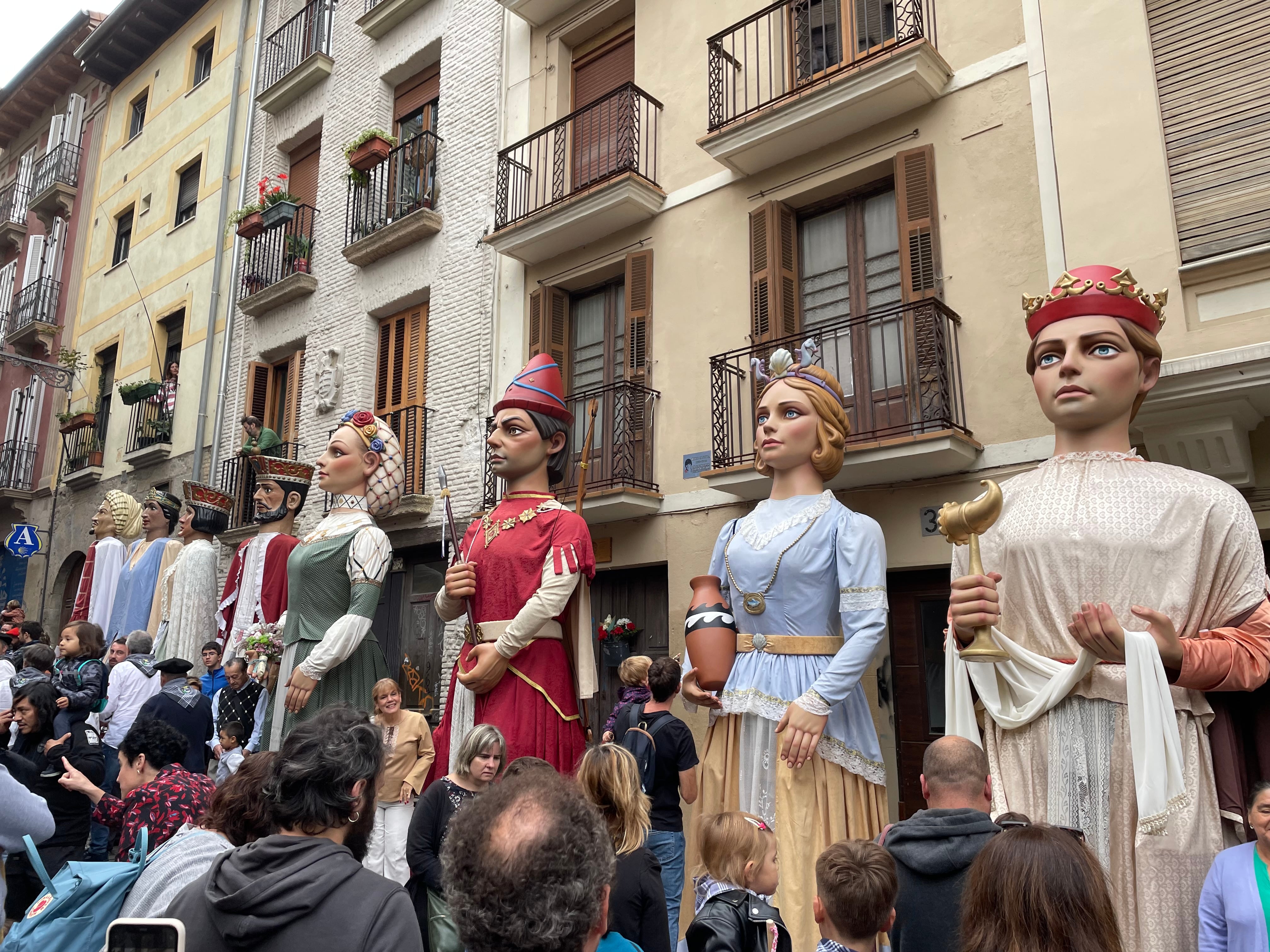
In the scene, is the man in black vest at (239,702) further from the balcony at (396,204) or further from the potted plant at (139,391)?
the potted plant at (139,391)

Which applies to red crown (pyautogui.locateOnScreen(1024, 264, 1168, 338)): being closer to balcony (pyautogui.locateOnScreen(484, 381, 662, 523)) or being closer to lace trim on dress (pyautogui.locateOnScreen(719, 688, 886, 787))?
lace trim on dress (pyautogui.locateOnScreen(719, 688, 886, 787))

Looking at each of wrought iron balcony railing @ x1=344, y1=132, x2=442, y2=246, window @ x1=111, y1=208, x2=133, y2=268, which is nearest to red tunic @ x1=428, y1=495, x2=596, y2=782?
wrought iron balcony railing @ x1=344, y1=132, x2=442, y2=246

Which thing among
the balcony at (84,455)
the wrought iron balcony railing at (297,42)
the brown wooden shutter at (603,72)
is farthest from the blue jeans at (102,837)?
the balcony at (84,455)

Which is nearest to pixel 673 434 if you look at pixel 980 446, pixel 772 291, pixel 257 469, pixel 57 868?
pixel 772 291

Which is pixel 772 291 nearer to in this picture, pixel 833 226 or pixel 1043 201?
pixel 833 226

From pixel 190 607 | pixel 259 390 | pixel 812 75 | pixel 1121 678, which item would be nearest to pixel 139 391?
pixel 259 390

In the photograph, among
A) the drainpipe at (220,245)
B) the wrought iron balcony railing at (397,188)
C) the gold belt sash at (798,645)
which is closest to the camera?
the gold belt sash at (798,645)

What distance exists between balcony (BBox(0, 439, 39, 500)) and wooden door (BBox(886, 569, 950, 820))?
17.1 metres

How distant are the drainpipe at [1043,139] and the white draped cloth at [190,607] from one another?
290 inches

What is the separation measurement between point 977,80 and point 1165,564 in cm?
482

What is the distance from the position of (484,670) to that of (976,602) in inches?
82.9

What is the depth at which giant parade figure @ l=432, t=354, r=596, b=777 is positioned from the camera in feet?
13.9

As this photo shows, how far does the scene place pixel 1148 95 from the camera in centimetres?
530

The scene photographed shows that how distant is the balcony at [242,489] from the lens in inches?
490
